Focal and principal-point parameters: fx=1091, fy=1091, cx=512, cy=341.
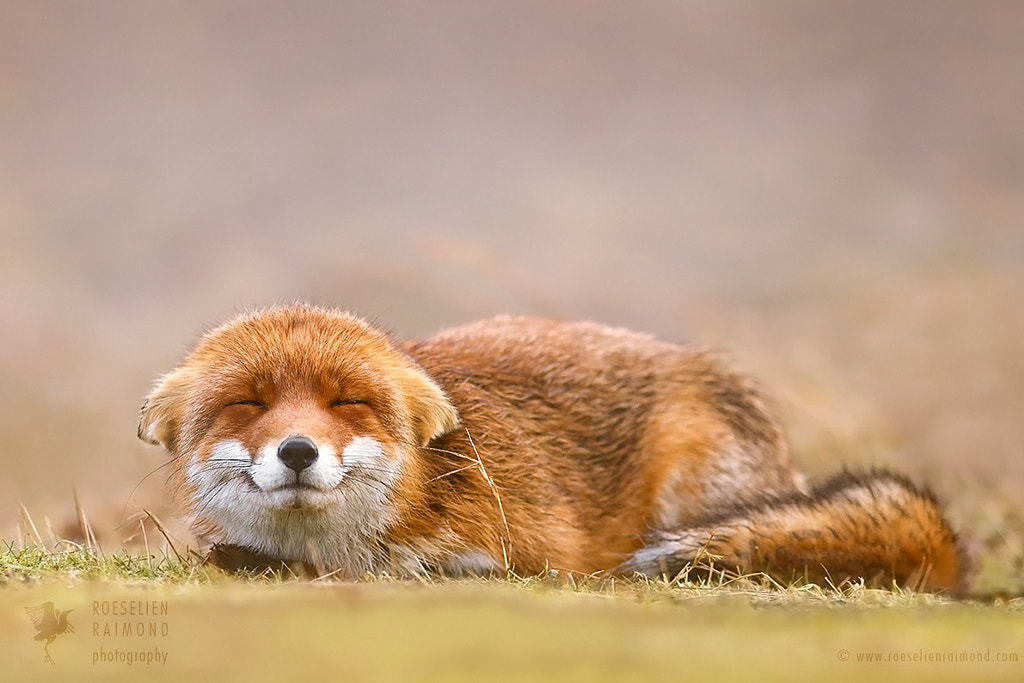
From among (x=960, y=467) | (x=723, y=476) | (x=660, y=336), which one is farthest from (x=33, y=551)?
(x=960, y=467)

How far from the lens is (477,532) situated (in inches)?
197

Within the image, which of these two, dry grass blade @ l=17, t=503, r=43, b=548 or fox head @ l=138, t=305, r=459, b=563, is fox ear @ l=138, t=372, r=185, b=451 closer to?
fox head @ l=138, t=305, r=459, b=563

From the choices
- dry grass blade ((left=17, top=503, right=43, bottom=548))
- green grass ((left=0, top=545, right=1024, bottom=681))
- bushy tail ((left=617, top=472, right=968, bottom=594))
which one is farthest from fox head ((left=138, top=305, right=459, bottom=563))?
bushy tail ((left=617, top=472, right=968, bottom=594))

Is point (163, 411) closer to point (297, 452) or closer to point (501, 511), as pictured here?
point (297, 452)

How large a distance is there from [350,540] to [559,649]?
2.38 meters

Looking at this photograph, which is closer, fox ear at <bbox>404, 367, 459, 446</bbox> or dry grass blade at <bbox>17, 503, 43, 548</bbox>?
fox ear at <bbox>404, 367, 459, 446</bbox>

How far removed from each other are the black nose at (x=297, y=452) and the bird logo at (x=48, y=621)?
1.38 m

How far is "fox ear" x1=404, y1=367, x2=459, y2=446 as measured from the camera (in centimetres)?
497

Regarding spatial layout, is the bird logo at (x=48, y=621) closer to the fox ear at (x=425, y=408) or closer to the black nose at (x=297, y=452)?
the black nose at (x=297, y=452)

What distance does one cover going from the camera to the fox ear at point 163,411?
5.00 m

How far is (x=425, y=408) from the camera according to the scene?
498 centimetres

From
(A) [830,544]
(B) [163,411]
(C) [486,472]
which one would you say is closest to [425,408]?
(C) [486,472]

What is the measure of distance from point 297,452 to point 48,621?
151cm

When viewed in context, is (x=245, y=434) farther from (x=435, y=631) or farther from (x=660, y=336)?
(x=660, y=336)
